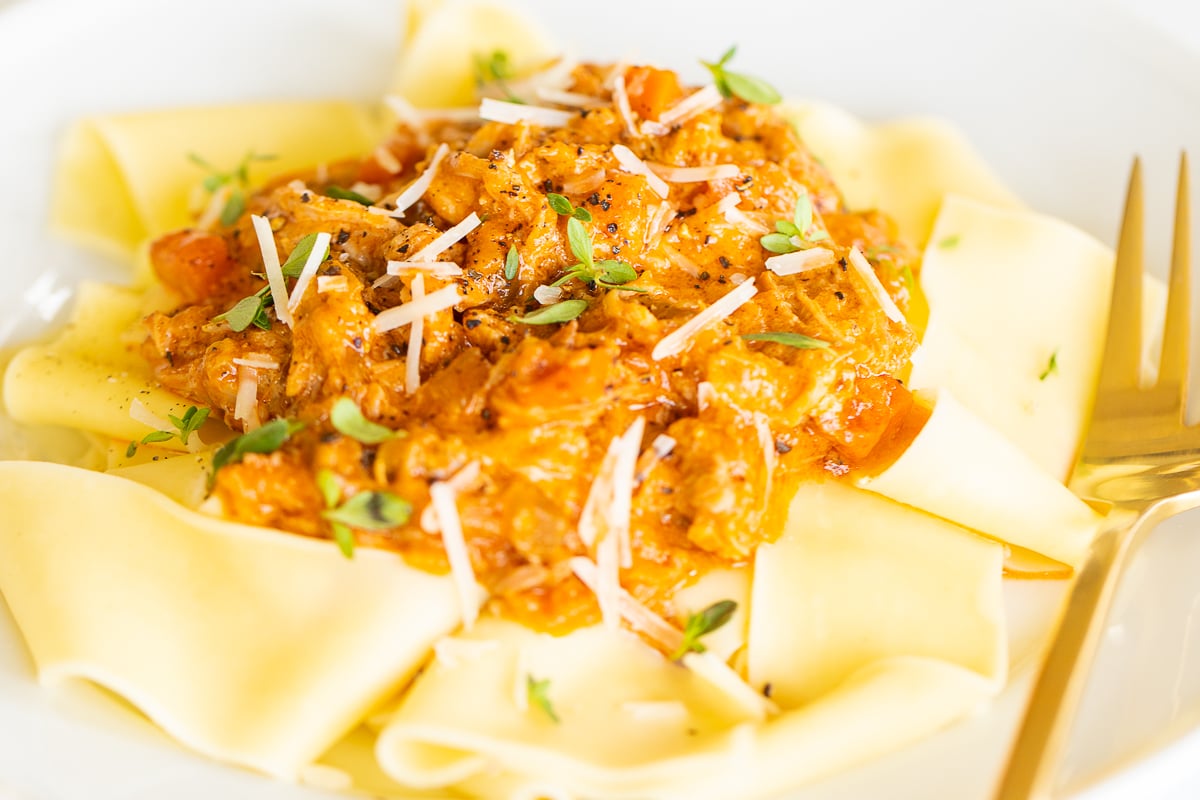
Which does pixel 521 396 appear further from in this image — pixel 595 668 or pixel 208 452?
pixel 208 452

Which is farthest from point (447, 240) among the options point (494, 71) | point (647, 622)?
point (494, 71)

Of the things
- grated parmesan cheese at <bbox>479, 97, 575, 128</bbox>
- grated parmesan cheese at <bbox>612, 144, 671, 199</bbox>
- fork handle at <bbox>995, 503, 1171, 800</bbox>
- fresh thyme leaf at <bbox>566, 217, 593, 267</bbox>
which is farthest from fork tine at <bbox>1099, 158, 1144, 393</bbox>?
grated parmesan cheese at <bbox>479, 97, 575, 128</bbox>

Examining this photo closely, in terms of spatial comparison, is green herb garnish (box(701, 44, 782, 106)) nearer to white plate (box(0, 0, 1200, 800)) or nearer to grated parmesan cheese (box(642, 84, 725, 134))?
grated parmesan cheese (box(642, 84, 725, 134))

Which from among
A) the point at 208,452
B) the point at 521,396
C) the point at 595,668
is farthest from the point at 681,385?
the point at 208,452

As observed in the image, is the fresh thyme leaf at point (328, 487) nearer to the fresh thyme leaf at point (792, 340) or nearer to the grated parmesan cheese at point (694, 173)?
the fresh thyme leaf at point (792, 340)

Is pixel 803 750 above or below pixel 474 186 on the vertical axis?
below

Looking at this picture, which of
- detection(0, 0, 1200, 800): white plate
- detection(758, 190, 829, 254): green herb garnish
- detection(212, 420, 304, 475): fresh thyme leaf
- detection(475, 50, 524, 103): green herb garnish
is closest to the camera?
detection(212, 420, 304, 475): fresh thyme leaf

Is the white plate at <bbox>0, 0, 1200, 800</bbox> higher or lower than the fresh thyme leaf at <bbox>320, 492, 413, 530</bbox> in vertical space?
higher
